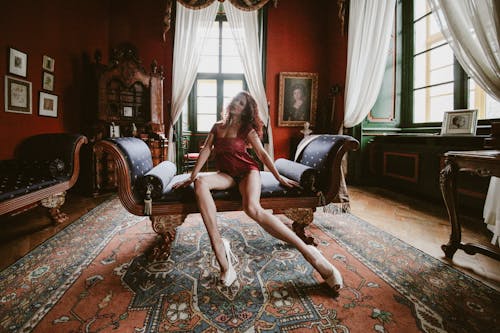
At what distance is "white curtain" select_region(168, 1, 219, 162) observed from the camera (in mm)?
4297

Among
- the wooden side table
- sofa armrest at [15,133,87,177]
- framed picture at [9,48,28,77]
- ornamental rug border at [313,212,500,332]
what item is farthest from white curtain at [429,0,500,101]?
framed picture at [9,48,28,77]

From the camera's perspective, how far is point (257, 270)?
57.4 inches

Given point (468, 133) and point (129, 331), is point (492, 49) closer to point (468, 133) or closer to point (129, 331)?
point (468, 133)

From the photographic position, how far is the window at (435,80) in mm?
2852

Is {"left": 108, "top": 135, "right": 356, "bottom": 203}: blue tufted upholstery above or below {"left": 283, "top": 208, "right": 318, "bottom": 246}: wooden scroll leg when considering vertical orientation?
above

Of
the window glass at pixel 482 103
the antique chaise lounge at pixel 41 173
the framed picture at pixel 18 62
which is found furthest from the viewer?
the window glass at pixel 482 103

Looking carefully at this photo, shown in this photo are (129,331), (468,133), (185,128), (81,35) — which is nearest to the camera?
(129,331)

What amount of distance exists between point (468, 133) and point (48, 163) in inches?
163

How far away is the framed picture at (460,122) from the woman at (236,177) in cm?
225

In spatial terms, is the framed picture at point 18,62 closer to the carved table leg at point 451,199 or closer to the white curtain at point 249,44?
the white curtain at point 249,44

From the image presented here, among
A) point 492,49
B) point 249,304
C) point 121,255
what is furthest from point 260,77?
point 249,304

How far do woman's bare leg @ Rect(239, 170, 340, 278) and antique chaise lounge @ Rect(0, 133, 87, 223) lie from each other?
4.93ft

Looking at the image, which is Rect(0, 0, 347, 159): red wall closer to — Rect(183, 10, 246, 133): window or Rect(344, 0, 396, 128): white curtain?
Rect(344, 0, 396, 128): white curtain

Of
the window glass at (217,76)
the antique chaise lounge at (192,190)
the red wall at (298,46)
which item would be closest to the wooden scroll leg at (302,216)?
the antique chaise lounge at (192,190)
